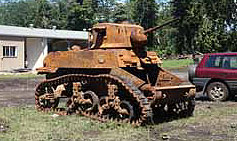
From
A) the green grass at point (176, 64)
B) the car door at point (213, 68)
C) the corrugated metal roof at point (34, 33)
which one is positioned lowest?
the green grass at point (176, 64)

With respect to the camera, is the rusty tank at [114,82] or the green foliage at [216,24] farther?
the green foliage at [216,24]

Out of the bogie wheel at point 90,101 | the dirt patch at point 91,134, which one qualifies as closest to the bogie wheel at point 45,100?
the bogie wheel at point 90,101

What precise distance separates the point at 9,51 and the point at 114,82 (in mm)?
25326

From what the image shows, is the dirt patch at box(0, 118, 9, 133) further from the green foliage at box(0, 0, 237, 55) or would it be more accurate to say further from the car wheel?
the green foliage at box(0, 0, 237, 55)

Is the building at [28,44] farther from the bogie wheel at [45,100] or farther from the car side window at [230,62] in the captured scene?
the car side window at [230,62]

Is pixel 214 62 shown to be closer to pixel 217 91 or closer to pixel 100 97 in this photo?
pixel 217 91

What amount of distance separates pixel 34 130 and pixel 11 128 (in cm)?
58

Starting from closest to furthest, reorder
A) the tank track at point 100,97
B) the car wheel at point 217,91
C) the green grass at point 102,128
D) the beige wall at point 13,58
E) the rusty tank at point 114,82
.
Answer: the green grass at point 102,128, the tank track at point 100,97, the rusty tank at point 114,82, the car wheel at point 217,91, the beige wall at point 13,58

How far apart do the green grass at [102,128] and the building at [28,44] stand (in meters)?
22.9

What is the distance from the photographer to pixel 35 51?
3694cm

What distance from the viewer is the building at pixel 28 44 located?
33.5 meters

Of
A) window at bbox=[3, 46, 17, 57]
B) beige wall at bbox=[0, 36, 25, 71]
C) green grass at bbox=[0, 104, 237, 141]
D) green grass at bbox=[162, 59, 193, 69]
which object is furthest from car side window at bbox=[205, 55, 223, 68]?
window at bbox=[3, 46, 17, 57]

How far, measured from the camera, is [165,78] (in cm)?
1150

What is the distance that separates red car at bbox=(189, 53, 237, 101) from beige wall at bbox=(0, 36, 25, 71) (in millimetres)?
21478
